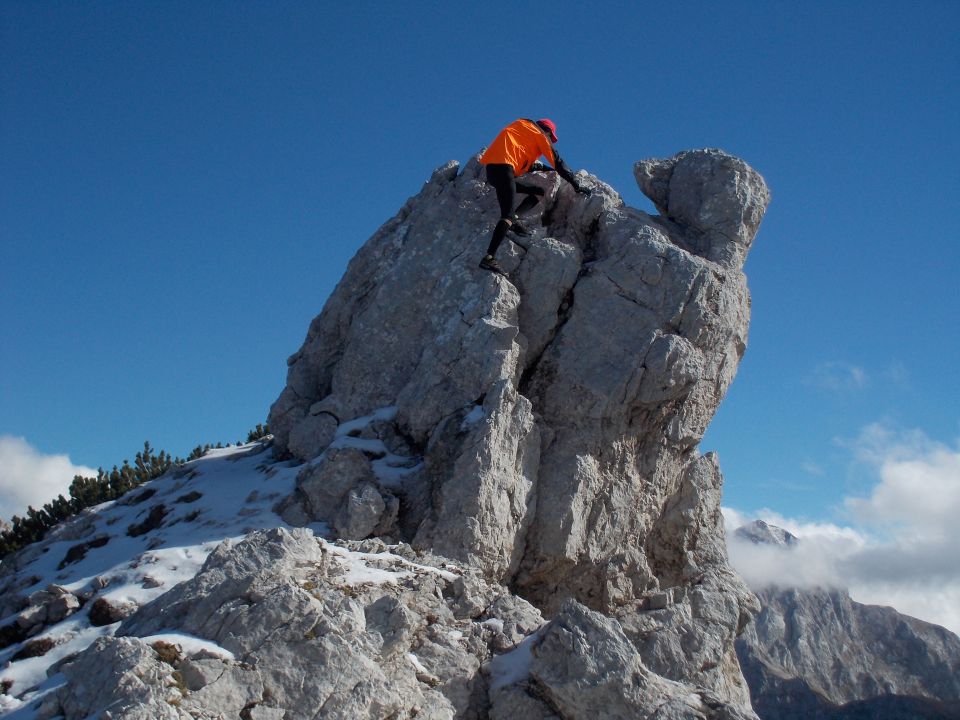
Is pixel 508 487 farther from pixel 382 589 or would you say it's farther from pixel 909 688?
pixel 909 688

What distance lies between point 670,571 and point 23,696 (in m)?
13.7

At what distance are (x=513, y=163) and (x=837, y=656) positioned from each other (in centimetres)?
12408

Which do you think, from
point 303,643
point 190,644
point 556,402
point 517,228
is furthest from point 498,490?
point 190,644

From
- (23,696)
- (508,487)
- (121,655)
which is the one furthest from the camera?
(508,487)

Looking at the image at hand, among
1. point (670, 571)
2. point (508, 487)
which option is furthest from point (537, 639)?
point (670, 571)

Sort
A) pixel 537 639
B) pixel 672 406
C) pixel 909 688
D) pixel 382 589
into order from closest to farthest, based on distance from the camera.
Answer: pixel 537 639 < pixel 382 589 < pixel 672 406 < pixel 909 688

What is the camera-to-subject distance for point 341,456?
1800 cm

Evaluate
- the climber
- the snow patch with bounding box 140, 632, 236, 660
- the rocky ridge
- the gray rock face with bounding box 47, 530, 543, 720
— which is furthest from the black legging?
the snow patch with bounding box 140, 632, 236, 660

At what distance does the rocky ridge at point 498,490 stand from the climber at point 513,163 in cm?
72

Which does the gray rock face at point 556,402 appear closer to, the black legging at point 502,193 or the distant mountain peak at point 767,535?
the black legging at point 502,193

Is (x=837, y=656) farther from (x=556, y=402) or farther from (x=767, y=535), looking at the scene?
(x=556, y=402)

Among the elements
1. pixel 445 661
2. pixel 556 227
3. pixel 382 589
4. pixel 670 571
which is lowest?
pixel 445 661

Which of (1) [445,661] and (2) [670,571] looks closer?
(1) [445,661]

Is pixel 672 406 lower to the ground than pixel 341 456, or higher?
higher
